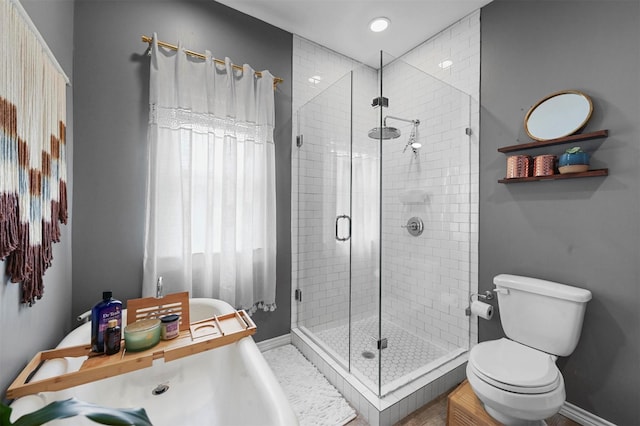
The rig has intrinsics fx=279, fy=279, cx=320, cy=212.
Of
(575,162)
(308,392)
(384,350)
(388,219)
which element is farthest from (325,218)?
(575,162)

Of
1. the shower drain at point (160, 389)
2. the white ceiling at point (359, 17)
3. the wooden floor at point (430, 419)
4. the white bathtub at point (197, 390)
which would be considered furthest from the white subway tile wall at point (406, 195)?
the shower drain at point (160, 389)

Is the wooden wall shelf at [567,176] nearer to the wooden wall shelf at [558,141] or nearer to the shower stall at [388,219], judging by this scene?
the wooden wall shelf at [558,141]

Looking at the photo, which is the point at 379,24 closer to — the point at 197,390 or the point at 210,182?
the point at 210,182

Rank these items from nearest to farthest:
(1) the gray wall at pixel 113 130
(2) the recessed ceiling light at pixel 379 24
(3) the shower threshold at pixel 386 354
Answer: (1) the gray wall at pixel 113 130, (3) the shower threshold at pixel 386 354, (2) the recessed ceiling light at pixel 379 24

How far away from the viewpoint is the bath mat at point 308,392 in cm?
169

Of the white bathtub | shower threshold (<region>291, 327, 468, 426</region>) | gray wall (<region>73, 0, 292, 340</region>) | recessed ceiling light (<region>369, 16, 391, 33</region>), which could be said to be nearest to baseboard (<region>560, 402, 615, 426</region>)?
shower threshold (<region>291, 327, 468, 426</region>)

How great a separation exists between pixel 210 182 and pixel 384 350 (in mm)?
1757

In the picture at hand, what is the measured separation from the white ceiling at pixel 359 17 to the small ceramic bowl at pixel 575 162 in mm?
1431

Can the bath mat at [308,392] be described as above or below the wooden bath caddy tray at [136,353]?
below

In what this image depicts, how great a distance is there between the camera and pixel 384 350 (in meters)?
2.00

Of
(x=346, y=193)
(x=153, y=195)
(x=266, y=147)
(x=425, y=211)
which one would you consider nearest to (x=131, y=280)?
(x=153, y=195)

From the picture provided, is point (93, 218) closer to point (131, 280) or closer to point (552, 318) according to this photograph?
point (131, 280)

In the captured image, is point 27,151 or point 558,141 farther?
point 558,141

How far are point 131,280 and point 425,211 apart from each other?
2.23m
